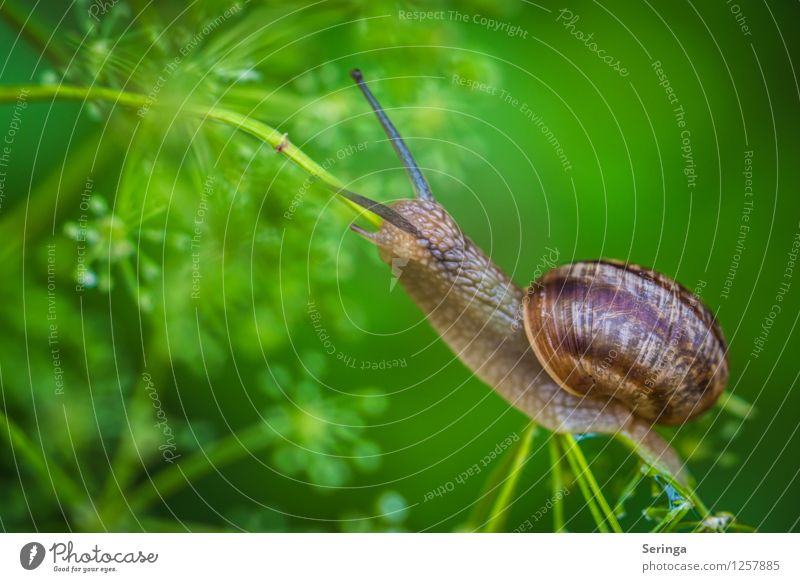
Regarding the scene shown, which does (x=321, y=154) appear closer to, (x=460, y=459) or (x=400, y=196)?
(x=400, y=196)

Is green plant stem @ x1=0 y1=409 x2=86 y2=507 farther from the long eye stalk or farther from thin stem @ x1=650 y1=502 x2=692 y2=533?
thin stem @ x1=650 y1=502 x2=692 y2=533

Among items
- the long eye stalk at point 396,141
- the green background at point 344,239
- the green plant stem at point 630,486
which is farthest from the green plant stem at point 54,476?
the green plant stem at point 630,486

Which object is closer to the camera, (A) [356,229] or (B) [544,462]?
(A) [356,229]

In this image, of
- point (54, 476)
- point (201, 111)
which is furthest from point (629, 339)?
point (54, 476)

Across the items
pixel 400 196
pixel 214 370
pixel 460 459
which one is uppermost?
A: pixel 400 196

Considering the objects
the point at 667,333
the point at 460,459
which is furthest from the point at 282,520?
the point at 667,333

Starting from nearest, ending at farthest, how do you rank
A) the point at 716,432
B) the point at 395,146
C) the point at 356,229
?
the point at 356,229 < the point at 395,146 < the point at 716,432
